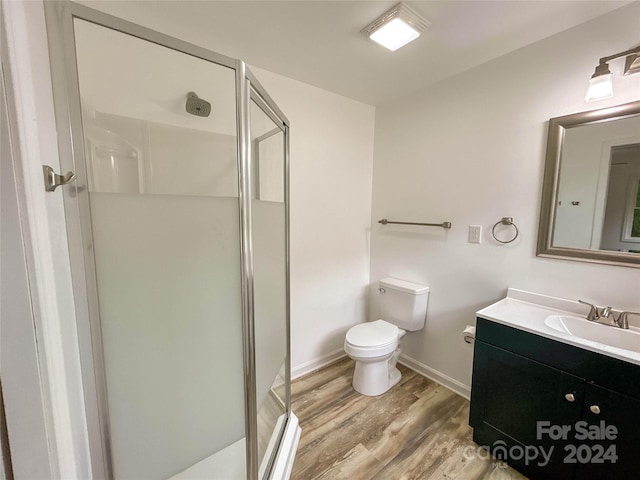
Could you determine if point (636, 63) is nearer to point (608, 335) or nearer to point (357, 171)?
point (608, 335)

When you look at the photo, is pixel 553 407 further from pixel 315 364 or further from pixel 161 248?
pixel 161 248

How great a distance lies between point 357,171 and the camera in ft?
7.81

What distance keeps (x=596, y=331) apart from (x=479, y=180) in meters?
1.02

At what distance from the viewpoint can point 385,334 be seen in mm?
1964

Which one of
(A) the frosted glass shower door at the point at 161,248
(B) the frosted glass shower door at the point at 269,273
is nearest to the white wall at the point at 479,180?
(B) the frosted glass shower door at the point at 269,273

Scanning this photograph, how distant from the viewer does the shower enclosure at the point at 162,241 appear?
714 mm

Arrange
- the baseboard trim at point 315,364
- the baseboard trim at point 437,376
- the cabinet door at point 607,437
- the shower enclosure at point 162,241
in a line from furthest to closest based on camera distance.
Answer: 1. the baseboard trim at point 315,364
2. the baseboard trim at point 437,376
3. the cabinet door at point 607,437
4. the shower enclosure at point 162,241

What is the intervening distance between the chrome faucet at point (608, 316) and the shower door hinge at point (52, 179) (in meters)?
2.13

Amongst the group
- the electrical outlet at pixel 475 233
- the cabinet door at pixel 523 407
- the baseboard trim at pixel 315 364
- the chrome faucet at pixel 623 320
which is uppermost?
the electrical outlet at pixel 475 233

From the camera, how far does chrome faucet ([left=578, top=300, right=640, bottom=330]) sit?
1.24 metres

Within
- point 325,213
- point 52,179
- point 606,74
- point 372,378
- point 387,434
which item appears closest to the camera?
point 52,179

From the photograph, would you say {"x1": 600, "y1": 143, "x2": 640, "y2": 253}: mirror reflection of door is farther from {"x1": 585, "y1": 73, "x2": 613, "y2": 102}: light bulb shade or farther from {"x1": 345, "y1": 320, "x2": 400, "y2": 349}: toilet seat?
{"x1": 345, "y1": 320, "x2": 400, "y2": 349}: toilet seat

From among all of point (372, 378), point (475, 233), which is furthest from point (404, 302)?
point (475, 233)

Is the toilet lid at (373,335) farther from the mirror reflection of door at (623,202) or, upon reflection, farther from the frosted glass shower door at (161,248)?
the mirror reflection of door at (623,202)
